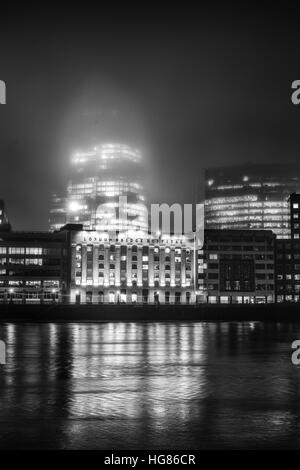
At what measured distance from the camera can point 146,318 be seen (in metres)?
132

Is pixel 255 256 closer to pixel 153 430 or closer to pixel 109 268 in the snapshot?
pixel 109 268

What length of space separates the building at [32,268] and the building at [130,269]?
12.2 feet

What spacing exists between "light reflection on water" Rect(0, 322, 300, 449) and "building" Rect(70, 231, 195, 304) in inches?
4458

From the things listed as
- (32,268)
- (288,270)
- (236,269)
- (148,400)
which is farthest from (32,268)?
(148,400)

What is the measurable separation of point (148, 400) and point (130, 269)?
141056mm

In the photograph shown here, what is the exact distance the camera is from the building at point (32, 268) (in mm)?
160375

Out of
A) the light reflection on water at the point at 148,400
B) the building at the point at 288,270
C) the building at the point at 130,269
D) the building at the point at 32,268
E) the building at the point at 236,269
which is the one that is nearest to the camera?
the light reflection on water at the point at 148,400

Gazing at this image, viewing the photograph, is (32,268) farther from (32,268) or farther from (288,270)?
(288,270)

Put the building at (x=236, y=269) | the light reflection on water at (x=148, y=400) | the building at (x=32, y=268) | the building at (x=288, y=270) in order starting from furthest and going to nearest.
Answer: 1. the building at (x=288, y=270)
2. the building at (x=236, y=269)
3. the building at (x=32, y=268)
4. the light reflection on water at (x=148, y=400)

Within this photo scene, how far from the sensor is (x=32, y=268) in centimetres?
16200

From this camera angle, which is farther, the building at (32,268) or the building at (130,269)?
the building at (130,269)

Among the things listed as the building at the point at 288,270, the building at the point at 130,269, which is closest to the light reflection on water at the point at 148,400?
the building at the point at 130,269

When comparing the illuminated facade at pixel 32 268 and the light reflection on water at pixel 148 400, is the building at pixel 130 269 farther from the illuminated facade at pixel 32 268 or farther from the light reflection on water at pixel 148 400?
the light reflection on water at pixel 148 400

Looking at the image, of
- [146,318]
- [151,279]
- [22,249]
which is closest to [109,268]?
[151,279]
